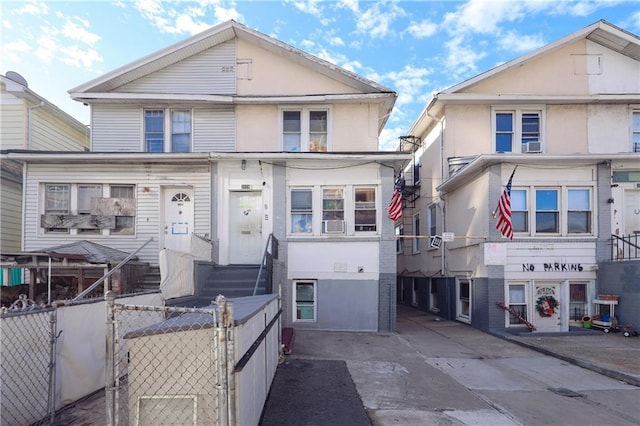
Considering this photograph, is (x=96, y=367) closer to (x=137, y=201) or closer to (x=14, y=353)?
A: (x=14, y=353)

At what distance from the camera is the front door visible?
11570 millimetres

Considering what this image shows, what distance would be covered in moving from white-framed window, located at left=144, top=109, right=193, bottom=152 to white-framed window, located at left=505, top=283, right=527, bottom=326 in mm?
11195

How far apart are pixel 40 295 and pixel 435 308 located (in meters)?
14.2

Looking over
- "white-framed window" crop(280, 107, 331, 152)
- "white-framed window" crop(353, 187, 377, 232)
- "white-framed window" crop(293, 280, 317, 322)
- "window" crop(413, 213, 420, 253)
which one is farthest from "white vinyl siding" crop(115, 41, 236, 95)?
"window" crop(413, 213, 420, 253)

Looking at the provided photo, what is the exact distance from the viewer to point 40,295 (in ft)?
34.2

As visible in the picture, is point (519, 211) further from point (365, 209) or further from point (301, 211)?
point (301, 211)

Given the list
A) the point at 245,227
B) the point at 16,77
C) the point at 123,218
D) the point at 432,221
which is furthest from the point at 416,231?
the point at 16,77

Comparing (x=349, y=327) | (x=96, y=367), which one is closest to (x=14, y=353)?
(x=96, y=367)

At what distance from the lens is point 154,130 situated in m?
12.8

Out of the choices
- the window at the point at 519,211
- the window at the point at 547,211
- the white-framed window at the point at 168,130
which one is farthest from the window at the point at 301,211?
the window at the point at 547,211

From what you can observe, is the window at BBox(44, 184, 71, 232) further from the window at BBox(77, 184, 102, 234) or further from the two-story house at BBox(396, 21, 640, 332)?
the two-story house at BBox(396, 21, 640, 332)

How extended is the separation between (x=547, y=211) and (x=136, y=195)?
12.8 meters

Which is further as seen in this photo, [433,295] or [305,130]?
[433,295]

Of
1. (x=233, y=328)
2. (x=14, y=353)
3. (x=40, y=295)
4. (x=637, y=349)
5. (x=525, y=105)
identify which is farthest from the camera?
(x=525, y=105)
